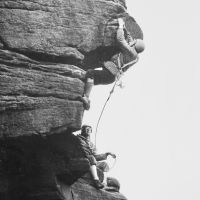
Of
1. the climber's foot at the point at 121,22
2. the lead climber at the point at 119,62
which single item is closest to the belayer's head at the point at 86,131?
the lead climber at the point at 119,62

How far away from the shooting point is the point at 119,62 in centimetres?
2055

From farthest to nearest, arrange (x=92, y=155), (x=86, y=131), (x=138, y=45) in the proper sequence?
(x=138, y=45) → (x=86, y=131) → (x=92, y=155)

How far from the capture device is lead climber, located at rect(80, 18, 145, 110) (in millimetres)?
19562

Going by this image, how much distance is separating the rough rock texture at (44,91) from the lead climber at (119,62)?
0.59 metres

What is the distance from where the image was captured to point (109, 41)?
63.8ft

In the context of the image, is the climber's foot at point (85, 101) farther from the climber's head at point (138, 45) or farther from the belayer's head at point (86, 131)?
the climber's head at point (138, 45)

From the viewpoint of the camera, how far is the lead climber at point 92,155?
19092 millimetres

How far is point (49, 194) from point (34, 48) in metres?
5.46

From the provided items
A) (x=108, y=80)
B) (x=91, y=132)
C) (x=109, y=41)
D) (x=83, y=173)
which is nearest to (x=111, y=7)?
(x=109, y=41)

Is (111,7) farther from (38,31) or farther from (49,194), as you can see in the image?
(49,194)

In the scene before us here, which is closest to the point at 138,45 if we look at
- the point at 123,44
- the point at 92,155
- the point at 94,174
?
the point at 123,44

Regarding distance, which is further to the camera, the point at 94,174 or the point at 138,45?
the point at 138,45

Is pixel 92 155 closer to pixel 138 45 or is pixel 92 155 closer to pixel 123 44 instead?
pixel 123 44

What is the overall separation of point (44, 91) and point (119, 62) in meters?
4.08
